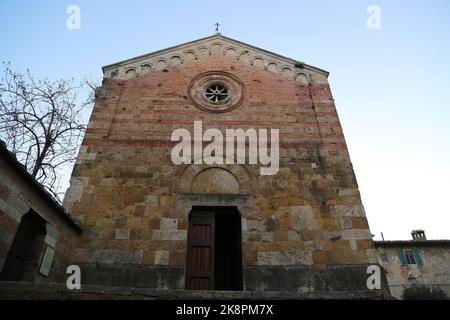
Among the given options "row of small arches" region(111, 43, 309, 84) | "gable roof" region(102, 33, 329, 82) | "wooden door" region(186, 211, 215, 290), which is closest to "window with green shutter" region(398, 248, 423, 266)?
"gable roof" region(102, 33, 329, 82)

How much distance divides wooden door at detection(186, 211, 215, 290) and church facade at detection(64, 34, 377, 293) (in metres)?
0.02

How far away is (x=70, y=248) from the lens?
6.31m

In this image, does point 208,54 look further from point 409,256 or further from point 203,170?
point 409,256

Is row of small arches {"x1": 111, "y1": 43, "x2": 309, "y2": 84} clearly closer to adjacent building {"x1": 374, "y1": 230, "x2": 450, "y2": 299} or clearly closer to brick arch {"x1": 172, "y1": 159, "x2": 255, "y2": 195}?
brick arch {"x1": 172, "y1": 159, "x2": 255, "y2": 195}

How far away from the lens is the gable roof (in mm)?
9539

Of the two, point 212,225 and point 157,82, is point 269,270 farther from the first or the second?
point 157,82

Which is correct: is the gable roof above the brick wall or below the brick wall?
above

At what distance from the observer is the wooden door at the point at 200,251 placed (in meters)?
6.38

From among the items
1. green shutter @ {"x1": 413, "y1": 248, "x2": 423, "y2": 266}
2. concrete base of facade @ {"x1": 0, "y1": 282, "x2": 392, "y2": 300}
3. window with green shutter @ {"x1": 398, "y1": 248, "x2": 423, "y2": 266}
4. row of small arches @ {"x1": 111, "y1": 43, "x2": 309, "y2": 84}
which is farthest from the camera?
window with green shutter @ {"x1": 398, "y1": 248, "x2": 423, "y2": 266}

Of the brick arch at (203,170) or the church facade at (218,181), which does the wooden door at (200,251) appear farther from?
the brick arch at (203,170)

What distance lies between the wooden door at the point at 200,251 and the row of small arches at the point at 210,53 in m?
5.02

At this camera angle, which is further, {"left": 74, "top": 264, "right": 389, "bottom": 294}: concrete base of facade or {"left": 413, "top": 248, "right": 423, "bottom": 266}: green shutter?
{"left": 413, "top": 248, "right": 423, "bottom": 266}: green shutter

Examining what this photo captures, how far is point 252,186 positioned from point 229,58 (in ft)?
15.5
